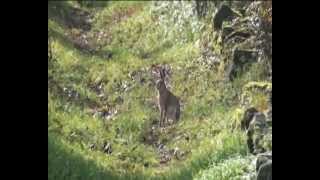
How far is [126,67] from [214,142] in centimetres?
304

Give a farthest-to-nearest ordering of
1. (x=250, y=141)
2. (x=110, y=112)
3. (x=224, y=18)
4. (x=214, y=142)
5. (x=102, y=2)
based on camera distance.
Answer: (x=102, y=2) < (x=224, y=18) < (x=110, y=112) < (x=214, y=142) < (x=250, y=141)

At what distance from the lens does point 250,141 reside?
788 centimetres

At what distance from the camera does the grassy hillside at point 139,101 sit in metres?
8.38

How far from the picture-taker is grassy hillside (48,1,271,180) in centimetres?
838

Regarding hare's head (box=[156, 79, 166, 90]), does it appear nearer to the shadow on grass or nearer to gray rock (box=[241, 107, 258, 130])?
gray rock (box=[241, 107, 258, 130])

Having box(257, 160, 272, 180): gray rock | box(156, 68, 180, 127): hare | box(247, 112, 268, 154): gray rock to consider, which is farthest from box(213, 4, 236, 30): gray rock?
box(257, 160, 272, 180): gray rock

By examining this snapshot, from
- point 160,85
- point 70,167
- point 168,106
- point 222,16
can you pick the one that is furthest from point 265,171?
point 222,16

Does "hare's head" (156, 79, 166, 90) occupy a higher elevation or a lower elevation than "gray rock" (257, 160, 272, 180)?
higher

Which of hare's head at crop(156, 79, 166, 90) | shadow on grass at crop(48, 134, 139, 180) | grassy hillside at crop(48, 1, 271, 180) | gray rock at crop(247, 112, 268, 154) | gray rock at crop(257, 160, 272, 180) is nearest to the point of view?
→ gray rock at crop(257, 160, 272, 180)
